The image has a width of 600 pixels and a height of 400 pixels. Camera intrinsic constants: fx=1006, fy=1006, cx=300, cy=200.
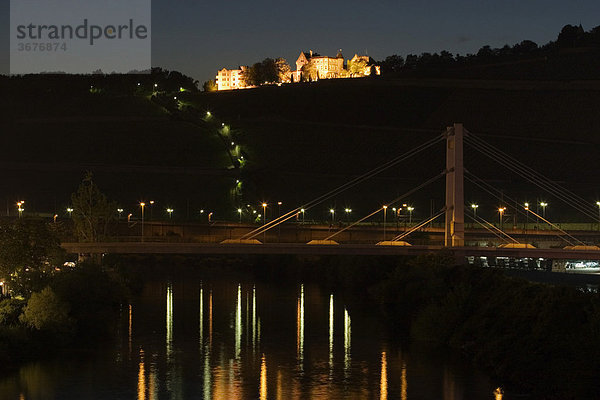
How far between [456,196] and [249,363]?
13.1 metres

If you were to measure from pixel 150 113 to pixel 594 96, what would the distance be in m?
43.3

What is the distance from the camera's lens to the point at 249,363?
29969 millimetres

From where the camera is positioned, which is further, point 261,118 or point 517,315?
point 261,118

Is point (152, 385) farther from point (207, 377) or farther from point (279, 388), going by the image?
point (279, 388)

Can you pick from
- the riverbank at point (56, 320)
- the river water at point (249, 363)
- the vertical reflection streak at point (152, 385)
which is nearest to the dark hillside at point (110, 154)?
the river water at point (249, 363)

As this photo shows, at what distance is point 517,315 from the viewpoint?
96.6 ft

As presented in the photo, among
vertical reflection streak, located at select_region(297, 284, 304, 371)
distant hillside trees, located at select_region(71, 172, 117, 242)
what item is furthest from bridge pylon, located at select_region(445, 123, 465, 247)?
distant hillside trees, located at select_region(71, 172, 117, 242)

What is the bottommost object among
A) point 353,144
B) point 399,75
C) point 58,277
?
point 58,277

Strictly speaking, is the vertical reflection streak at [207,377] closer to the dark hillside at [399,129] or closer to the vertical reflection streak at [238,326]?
the vertical reflection streak at [238,326]

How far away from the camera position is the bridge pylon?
3938 cm

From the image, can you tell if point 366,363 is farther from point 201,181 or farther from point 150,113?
point 150,113

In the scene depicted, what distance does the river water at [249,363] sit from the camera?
2622 cm

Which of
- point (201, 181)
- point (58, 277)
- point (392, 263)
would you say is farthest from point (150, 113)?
point (58, 277)

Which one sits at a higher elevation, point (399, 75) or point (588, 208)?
point (399, 75)
